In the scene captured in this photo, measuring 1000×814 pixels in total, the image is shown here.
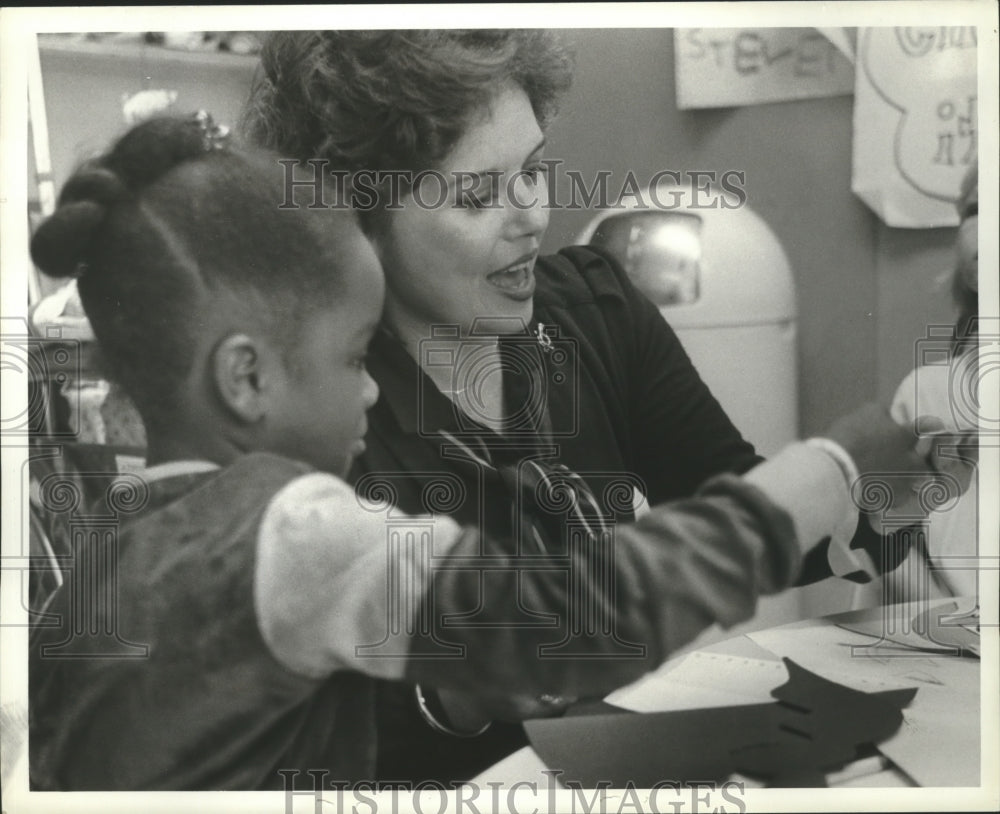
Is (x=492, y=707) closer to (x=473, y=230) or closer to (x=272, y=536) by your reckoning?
(x=272, y=536)

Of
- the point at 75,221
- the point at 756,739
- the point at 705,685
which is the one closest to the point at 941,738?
the point at 756,739

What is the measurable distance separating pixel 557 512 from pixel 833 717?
62 cm

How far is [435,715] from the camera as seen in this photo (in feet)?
6.48

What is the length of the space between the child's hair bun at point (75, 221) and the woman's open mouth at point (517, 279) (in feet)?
2.18

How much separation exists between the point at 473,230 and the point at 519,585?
24.8 inches

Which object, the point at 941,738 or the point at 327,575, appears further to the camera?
the point at 941,738

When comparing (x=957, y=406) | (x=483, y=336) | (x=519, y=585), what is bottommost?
(x=519, y=585)

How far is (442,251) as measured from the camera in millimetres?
1961

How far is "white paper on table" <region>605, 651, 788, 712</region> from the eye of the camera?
1.99m

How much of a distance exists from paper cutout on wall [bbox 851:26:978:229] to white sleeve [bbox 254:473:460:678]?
0.98 metres

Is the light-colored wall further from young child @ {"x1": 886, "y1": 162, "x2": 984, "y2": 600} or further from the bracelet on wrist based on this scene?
the bracelet on wrist

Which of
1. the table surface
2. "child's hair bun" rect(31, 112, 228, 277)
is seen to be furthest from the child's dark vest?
"child's hair bun" rect(31, 112, 228, 277)

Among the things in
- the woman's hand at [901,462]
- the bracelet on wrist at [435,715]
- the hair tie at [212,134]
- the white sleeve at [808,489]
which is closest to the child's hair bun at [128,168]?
the hair tie at [212,134]

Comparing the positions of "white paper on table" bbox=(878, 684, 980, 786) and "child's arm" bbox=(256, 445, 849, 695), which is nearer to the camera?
"child's arm" bbox=(256, 445, 849, 695)
